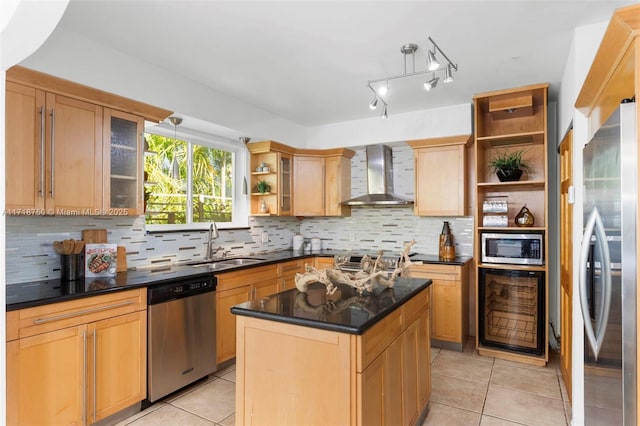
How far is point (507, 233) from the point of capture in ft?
11.9

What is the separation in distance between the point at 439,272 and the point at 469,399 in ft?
4.41

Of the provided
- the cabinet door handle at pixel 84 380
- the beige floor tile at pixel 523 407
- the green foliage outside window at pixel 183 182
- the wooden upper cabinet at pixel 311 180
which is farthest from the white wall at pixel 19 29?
the wooden upper cabinet at pixel 311 180

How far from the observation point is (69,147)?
2.48m

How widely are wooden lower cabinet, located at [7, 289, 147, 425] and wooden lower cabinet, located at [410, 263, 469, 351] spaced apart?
278 cm

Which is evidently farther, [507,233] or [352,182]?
[352,182]

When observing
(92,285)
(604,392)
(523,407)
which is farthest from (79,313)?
(523,407)

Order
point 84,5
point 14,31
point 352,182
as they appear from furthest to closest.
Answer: point 352,182 → point 84,5 → point 14,31

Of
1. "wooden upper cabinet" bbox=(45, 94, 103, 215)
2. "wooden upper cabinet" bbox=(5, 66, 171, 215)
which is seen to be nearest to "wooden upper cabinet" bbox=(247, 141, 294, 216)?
"wooden upper cabinet" bbox=(5, 66, 171, 215)

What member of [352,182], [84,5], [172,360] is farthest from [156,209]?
[352,182]

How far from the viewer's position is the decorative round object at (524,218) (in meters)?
3.71

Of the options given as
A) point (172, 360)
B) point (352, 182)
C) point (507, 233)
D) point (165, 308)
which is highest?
Answer: point (352, 182)

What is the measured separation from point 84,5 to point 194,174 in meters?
2.00

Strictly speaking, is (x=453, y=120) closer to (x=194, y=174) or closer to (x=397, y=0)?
(x=397, y=0)

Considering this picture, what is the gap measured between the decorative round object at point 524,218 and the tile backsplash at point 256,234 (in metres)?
0.58
